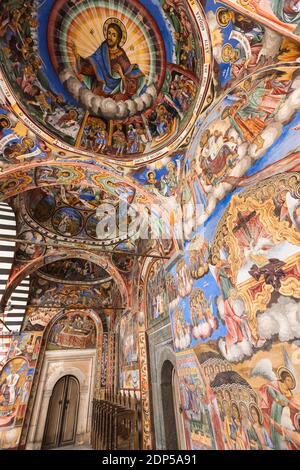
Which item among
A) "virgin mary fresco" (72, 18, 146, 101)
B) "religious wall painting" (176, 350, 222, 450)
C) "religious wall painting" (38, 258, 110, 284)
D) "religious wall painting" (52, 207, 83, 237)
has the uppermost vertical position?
"religious wall painting" (52, 207, 83, 237)

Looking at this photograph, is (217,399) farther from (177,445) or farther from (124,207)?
(124,207)

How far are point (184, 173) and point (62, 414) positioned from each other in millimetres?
16180

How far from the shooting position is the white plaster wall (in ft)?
43.4

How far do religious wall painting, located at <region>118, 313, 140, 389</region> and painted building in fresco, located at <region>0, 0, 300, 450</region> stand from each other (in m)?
0.18

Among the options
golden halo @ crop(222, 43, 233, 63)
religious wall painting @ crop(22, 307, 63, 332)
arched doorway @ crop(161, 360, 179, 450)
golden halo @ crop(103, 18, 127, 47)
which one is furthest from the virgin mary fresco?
religious wall painting @ crop(22, 307, 63, 332)

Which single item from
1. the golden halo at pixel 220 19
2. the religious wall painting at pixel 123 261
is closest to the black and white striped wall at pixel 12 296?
the religious wall painting at pixel 123 261

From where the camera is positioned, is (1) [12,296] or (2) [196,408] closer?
(2) [196,408]

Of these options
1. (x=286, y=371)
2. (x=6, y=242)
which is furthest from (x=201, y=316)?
(x=6, y=242)

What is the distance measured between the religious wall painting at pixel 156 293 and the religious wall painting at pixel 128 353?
172cm

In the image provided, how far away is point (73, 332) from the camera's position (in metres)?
15.8

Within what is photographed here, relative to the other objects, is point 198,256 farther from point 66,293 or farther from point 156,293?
point 66,293

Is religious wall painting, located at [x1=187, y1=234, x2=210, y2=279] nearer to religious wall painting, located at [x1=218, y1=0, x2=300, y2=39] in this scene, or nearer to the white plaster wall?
religious wall painting, located at [x1=218, y1=0, x2=300, y2=39]

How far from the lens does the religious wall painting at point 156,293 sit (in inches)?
309

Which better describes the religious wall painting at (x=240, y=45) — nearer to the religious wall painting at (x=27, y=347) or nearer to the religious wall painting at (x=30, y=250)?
the religious wall painting at (x=30, y=250)
